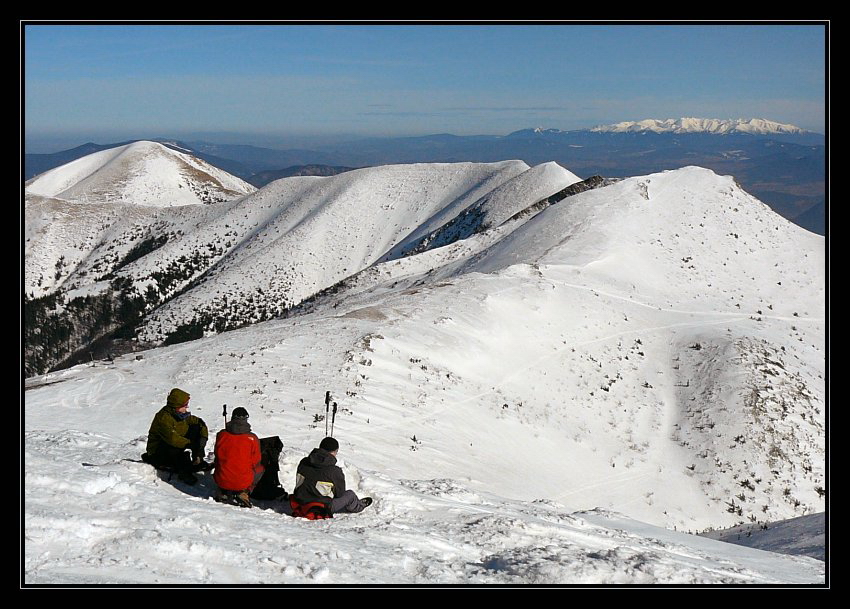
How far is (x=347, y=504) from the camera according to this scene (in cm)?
953

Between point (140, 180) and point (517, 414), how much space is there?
452 feet

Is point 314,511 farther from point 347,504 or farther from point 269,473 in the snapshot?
point 269,473

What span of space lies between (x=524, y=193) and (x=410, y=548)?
65.8m

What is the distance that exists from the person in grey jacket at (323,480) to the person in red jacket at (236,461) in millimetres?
760

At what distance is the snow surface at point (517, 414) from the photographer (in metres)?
7.42

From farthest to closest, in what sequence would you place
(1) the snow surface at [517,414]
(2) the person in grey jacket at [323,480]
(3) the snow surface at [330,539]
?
(2) the person in grey jacket at [323,480] < (1) the snow surface at [517,414] < (3) the snow surface at [330,539]

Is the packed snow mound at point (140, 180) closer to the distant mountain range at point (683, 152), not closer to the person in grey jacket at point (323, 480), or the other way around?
the distant mountain range at point (683, 152)

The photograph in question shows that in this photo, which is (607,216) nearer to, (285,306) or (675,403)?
(675,403)

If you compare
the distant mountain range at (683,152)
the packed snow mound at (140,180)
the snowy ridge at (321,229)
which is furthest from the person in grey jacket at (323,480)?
the packed snow mound at (140,180)

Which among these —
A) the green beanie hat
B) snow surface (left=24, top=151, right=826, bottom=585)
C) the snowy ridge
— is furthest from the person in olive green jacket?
the snowy ridge

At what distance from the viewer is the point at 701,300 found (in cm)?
3353

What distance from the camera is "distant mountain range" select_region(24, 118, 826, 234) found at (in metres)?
13.7

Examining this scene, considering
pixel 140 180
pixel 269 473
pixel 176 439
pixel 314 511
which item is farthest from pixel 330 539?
pixel 140 180
